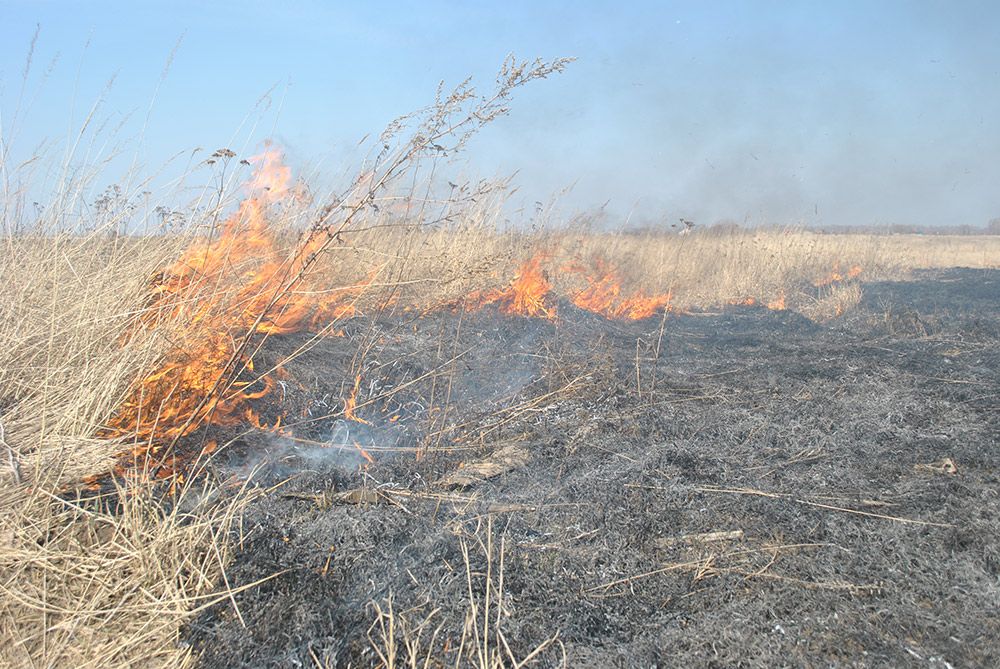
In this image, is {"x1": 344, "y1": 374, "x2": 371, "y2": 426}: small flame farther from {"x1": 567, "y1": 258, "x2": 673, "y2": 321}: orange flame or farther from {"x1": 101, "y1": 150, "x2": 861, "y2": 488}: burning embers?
{"x1": 567, "y1": 258, "x2": 673, "y2": 321}: orange flame

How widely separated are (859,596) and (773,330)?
6704mm

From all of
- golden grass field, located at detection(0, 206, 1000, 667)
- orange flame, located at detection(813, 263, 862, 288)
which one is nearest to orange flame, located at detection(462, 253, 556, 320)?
golden grass field, located at detection(0, 206, 1000, 667)

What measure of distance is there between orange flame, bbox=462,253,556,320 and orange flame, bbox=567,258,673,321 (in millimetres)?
1342

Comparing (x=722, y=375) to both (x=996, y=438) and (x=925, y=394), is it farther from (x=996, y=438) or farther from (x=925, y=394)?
(x=996, y=438)

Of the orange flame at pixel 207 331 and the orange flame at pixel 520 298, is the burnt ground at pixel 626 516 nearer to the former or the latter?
the orange flame at pixel 207 331

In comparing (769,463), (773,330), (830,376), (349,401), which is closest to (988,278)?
(773,330)

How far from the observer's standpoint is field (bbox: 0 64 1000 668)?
5.89ft

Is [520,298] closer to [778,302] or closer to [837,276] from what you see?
[778,302]

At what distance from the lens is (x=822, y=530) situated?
7.79 ft

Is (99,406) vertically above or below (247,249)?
below

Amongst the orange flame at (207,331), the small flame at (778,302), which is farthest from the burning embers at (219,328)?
the small flame at (778,302)

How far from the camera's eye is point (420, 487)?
2.84 m

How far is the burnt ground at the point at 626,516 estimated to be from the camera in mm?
1816

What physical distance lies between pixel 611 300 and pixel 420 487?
6.42m
